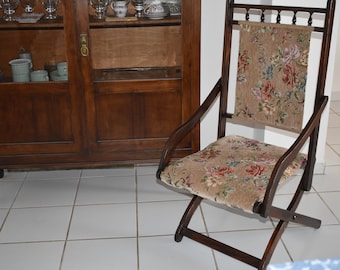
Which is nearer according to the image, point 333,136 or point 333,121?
point 333,136

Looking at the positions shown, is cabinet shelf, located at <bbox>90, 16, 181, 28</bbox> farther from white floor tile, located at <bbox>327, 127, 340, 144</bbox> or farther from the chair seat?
white floor tile, located at <bbox>327, 127, 340, 144</bbox>

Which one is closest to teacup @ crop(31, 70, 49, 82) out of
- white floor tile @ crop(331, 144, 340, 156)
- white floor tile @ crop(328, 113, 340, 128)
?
white floor tile @ crop(331, 144, 340, 156)

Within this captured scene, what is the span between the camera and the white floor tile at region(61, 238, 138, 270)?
6.77 feet

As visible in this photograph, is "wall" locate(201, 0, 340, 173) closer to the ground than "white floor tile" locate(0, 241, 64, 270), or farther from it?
farther from it

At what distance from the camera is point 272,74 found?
2.13 m

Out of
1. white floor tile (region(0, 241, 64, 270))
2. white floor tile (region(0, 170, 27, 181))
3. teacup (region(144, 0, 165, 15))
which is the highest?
teacup (region(144, 0, 165, 15))

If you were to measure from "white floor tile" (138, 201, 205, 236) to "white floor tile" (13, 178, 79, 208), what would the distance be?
1.41ft

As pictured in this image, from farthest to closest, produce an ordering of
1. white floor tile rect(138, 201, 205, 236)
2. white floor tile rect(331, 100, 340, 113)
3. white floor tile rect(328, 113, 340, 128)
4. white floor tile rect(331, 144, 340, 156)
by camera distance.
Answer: white floor tile rect(331, 100, 340, 113) < white floor tile rect(328, 113, 340, 128) < white floor tile rect(331, 144, 340, 156) < white floor tile rect(138, 201, 205, 236)

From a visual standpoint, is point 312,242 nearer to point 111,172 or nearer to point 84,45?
point 111,172

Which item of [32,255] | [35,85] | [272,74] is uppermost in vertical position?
[272,74]

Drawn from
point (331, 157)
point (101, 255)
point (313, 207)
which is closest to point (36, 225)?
point (101, 255)

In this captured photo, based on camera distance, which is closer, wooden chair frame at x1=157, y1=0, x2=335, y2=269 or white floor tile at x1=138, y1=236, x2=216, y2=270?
wooden chair frame at x1=157, y1=0, x2=335, y2=269

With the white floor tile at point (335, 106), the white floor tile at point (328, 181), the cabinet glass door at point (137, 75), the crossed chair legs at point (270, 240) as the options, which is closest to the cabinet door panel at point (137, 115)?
the cabinet glass door at point (137, 75)

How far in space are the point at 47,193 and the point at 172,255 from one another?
0.94m
